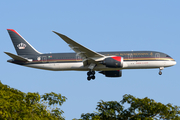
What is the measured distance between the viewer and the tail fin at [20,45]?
61.5 m

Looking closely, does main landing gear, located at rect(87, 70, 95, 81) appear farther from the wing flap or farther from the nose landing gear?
the wing flap

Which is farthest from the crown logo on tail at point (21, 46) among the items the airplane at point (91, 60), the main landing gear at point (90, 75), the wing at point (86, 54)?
the main landing gear at point (90, 75)

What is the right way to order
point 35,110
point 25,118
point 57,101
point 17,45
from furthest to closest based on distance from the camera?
point 17,45, point 57,101, point 35,110, point 25,118

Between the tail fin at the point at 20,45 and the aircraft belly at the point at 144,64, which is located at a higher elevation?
the tail fin at the point at 20,45

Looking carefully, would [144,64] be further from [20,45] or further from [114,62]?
[20,45]

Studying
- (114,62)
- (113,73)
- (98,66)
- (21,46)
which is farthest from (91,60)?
(21,46)

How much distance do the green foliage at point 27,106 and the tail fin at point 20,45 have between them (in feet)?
65.9

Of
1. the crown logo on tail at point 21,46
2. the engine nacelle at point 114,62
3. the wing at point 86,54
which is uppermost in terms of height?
the crown logo on tail at point 21,46

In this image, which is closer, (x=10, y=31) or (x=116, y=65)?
(x=116, y=65)

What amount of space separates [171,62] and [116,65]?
967 centimetres

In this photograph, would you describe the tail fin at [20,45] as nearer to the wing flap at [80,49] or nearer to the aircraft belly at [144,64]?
the wing flap at [80,49]

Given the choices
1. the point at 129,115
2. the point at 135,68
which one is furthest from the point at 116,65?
the point at 129,115

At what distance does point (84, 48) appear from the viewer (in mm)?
53250

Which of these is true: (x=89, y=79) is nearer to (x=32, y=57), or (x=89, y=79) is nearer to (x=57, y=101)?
(x=32, y=57)
